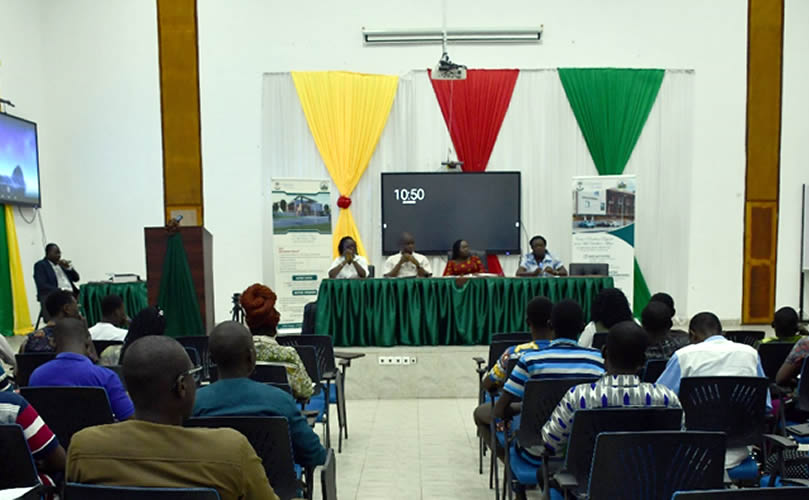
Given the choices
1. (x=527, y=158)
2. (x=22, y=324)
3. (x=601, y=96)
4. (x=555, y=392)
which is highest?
(x=601, y=96)

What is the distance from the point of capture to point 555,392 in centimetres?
237

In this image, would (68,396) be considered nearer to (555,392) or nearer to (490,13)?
(555,392)

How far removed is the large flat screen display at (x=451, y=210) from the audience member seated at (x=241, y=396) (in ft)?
21.6

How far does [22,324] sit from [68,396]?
6.89 m

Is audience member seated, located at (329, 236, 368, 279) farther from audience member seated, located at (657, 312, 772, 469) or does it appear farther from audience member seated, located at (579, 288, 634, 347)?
audience member seated, located at (657, 312, 772, 469)

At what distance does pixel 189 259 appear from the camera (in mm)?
5121

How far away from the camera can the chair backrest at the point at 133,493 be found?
1.18 meters

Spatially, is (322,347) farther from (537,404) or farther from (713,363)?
(713,363)

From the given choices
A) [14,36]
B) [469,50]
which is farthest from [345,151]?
[14,36]

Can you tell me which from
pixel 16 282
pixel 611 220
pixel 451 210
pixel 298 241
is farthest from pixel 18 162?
pixel 611 220

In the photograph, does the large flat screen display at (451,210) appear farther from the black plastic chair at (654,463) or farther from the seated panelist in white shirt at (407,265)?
the black plastic chair at (654,463)

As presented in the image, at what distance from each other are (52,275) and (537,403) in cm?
738

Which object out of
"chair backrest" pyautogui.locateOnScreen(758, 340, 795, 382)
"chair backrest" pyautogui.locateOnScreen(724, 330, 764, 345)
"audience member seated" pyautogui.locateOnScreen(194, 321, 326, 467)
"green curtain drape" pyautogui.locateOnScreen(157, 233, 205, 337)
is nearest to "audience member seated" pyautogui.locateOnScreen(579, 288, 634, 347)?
"chair backrest" pyautogui.locateOnScreen(758, 340, 795, 382)

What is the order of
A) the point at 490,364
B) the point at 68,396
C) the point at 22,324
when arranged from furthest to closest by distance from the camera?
the point at 22,324
the point at 490,364
the point at 68,396
